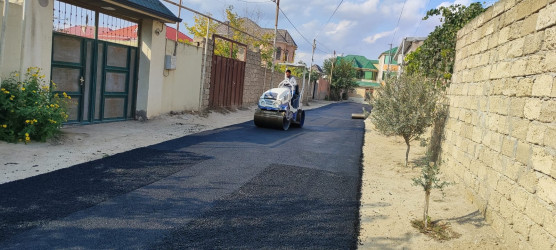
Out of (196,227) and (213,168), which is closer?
(196,227)

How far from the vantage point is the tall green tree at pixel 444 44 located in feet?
32.9

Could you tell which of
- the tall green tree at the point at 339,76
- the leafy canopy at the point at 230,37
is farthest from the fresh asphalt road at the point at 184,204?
the tall green tree at the point at 339,76

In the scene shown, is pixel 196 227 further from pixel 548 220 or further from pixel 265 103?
pixel 265 103

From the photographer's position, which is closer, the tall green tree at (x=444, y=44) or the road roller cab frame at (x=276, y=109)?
the tall green tree at (x=444, y=44)

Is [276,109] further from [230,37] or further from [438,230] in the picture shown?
[230,37]

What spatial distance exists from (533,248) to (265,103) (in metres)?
8.66

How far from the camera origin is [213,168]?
6.35 metres

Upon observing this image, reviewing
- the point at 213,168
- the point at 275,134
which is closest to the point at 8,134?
the point at 213,168

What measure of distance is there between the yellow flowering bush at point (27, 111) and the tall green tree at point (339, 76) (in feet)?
136

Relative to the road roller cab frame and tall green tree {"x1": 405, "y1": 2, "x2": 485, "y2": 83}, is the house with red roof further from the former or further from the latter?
tall green tree {"x1": 405, "y1": 2, "x2": 485, "y2": 83}

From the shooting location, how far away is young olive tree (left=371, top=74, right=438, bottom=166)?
773 centimetres

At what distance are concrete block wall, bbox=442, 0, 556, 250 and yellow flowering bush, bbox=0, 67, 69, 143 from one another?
683cm

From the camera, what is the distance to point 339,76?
47062 mm

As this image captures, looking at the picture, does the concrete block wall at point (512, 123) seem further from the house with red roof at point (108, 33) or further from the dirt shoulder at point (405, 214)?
the house with red roof at point (108, 33)
